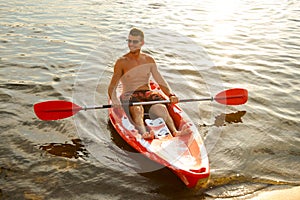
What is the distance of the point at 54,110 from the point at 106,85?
2120 millimetres

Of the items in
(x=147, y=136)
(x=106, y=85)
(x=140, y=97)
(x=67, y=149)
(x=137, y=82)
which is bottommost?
(x=67, y=149)

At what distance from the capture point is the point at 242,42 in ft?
34.7

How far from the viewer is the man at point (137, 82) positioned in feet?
17.3

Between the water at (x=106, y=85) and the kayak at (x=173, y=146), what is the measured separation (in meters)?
0.26

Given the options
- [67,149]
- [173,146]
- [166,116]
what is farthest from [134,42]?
[67,149]

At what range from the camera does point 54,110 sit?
5.43 meters

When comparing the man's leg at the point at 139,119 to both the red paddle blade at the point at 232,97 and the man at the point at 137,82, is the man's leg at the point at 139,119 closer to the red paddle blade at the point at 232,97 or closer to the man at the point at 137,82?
the man at the point at 137,82

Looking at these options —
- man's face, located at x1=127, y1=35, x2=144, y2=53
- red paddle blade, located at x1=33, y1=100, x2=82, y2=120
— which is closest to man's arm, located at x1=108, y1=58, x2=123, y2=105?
man's face, located at x1=127, y1=35, x2=144, y2=53

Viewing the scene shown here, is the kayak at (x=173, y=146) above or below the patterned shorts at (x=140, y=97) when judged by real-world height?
below

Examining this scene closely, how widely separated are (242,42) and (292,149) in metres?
5.91

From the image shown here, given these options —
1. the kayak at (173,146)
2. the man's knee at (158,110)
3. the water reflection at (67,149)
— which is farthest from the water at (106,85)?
the man's knee at (158,110)

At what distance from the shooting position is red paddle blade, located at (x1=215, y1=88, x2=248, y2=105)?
5.95m

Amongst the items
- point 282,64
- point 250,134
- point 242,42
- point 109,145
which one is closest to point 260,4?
point 242,42

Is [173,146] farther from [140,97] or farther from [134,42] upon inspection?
[134,42]
